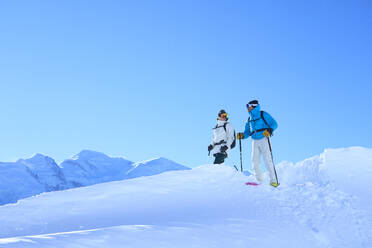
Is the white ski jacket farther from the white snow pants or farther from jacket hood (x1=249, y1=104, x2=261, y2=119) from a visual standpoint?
jacket hood (x1=249, y1=104, x2=261, y2=119)

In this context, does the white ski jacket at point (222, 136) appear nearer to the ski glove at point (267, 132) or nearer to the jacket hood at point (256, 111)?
the jacket hood at point (256, 111)

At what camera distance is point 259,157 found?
9.86m

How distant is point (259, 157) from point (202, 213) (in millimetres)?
3687

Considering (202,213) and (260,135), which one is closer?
(202,213)

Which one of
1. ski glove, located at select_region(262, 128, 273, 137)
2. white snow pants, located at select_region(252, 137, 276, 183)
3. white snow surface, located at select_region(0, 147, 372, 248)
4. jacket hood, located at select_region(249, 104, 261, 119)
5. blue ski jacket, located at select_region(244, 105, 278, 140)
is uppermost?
jacket hood, located at select_region(249, 104, 261, 119)

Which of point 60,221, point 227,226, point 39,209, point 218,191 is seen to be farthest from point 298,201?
point 39,209

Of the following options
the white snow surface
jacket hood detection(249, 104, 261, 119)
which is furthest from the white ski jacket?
jacket hood detection(249, 104, 261, 119)

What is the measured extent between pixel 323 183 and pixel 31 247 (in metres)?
7.83

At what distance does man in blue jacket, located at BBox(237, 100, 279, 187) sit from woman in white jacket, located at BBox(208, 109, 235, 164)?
1640 mm

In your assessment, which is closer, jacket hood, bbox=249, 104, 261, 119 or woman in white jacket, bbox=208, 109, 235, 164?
jacket hood, bbox=249, 104, 261, 119

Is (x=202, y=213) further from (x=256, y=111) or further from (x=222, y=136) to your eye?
(x=222, y=136)

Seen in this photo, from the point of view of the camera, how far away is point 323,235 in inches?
228

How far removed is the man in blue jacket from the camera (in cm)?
952

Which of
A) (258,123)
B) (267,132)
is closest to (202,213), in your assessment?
(267,132)
